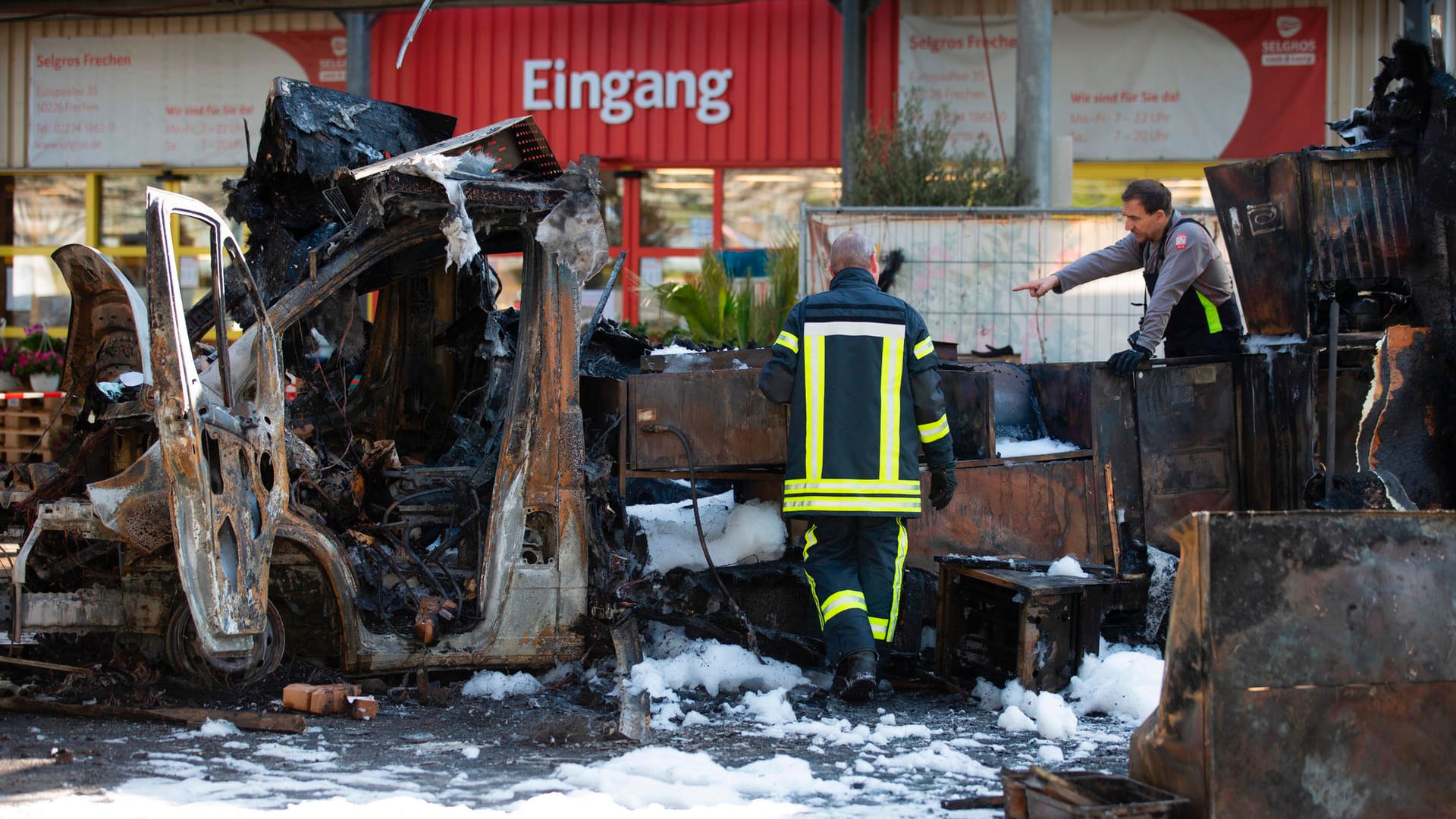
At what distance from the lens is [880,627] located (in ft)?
16.9

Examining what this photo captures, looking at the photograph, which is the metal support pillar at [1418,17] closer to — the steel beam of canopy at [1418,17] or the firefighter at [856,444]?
the steel beam of canopy at [1418,17]

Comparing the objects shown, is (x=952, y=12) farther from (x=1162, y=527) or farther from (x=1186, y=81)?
(x=1162, y=527)

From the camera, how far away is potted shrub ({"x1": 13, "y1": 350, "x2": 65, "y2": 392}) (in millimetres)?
12000

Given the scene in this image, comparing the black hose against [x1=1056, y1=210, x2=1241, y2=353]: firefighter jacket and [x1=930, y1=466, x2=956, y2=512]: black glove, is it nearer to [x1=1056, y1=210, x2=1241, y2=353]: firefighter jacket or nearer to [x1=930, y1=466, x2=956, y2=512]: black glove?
[x1=930, y1=466, x2=956, y2=512]: black glove

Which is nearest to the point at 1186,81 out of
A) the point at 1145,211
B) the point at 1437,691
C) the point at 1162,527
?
the point at 1145,211

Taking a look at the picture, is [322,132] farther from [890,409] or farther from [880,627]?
[880,627]

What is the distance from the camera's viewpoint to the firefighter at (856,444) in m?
5.05

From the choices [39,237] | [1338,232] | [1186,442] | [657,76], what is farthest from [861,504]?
[39,237]

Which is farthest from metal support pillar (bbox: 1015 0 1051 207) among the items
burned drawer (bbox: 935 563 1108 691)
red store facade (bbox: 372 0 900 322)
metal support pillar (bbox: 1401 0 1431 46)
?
burned drawer (bbox: 935 563 1108 691)

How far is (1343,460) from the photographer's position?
5.61 m

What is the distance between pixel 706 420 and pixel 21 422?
7.68 m

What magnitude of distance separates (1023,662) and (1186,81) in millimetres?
10084

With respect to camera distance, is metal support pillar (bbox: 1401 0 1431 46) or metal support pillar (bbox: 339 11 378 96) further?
metal support pillar (bbox: 339 11 378 96)

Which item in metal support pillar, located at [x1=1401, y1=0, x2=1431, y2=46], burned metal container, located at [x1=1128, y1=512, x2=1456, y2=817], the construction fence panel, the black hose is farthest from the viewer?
metal support pillar, located at [x1=1401, y1=0, x2=1431, y2=46]
